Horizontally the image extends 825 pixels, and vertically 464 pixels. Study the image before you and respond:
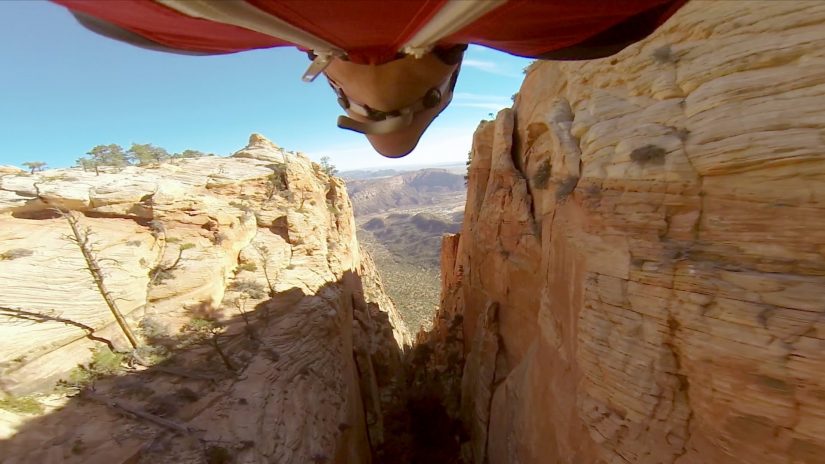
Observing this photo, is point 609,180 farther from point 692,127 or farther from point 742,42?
point 742,42

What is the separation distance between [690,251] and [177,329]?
40.6ft

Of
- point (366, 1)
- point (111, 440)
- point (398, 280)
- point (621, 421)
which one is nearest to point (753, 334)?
point (621, 421)

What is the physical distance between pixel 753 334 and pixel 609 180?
124 inches

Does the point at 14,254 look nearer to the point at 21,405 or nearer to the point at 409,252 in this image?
the point at 21,405

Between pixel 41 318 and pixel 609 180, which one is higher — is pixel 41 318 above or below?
below

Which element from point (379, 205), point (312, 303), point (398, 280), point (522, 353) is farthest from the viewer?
point (379, 205)

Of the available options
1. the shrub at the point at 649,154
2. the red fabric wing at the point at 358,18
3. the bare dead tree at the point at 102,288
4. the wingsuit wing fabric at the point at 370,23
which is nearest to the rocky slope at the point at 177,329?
the bare dead tree at the point at 102,288

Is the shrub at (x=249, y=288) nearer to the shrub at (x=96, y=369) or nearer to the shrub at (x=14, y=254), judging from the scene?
the shrub at (x=96, y=369)

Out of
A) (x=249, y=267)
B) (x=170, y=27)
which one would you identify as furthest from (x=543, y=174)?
(x=249, y=267)

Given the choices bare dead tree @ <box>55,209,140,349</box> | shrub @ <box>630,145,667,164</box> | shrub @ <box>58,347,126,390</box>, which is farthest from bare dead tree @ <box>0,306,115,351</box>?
shrub @ <box>630,145,667,164</box>

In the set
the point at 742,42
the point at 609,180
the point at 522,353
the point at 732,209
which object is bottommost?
the point at 522,353

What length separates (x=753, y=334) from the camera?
4449mm

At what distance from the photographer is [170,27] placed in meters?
1.17

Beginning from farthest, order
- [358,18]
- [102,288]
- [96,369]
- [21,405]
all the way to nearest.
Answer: [102,288], [96,369], [21,405], [358,18]
